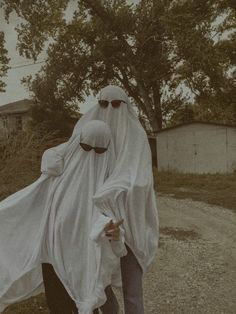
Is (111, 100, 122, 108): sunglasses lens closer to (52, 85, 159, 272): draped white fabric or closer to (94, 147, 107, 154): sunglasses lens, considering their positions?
(52, 85, 159, 272): draped white fabric

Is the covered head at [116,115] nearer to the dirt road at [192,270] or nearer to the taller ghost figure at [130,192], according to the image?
the taller ghost figure at [130,192]

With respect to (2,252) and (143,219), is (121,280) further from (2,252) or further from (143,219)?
(2,252)

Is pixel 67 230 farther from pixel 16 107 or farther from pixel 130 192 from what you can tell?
pixel 16 107

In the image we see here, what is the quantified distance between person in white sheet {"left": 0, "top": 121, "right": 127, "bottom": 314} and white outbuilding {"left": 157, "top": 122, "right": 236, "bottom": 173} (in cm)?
2071

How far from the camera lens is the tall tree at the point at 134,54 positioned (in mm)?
24947

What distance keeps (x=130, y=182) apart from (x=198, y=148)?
2203cm

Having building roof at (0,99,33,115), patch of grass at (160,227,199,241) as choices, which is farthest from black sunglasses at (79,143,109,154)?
building roof at (0,99,33,115)

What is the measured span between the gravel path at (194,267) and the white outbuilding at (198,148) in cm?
1305

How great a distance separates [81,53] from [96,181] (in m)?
30.5

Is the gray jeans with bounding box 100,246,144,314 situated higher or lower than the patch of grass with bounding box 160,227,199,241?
higher

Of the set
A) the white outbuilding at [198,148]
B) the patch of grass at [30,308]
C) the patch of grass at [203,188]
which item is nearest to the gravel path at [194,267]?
the patch of grass at [30,308]

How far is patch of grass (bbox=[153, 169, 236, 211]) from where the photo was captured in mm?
13758

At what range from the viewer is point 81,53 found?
33.2m

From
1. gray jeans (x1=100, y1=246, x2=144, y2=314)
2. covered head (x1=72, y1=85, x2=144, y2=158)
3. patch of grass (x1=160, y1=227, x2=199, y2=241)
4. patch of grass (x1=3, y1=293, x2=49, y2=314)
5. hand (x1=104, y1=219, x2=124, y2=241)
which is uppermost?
covered head (x1=72, y1=85, x2=144, y2=158)
